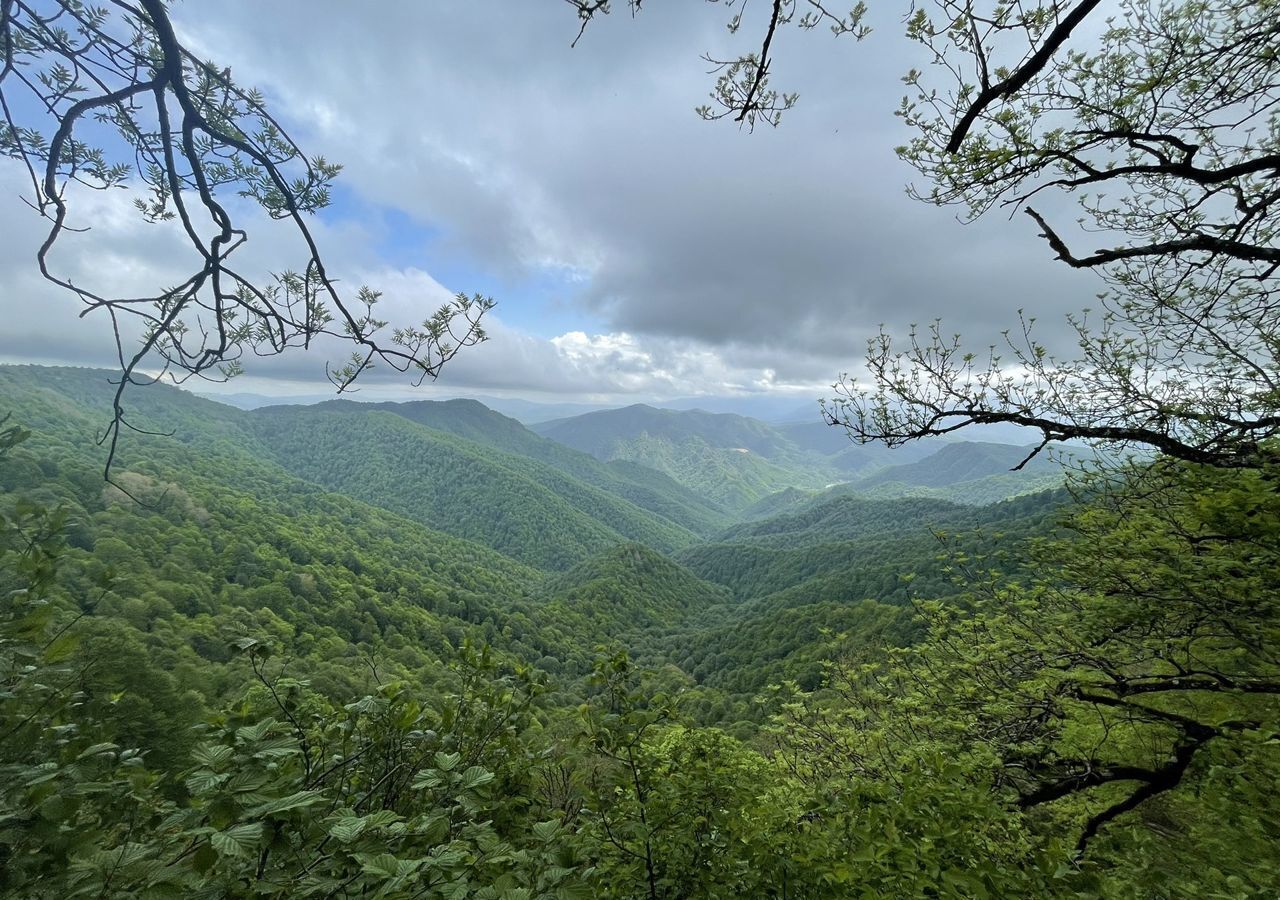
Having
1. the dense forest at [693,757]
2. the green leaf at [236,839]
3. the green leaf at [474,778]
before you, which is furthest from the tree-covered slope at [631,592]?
the green leaf at [236,839]

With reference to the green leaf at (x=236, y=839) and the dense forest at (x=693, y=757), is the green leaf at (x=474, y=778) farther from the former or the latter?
the green leaf at (x=236, y=839)

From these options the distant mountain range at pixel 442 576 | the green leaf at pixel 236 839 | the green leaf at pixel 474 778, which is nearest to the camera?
the green leaf at pixel 236 839

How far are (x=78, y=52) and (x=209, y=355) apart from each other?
5.33 ft

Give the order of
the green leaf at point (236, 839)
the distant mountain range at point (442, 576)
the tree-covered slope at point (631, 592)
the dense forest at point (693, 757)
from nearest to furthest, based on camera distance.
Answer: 1. the green leaf at point (236, 839)
2. the dense forest at point (693, 757)
3. the distant mountain range at point (442, 576)
4. the tree-covered slope at point (631, 592)

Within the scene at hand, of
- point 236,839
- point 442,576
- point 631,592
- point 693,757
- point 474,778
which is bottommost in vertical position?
point 631,592

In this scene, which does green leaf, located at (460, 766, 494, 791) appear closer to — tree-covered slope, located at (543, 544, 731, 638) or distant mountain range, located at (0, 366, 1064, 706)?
distant mountain range, located at (0, 366, 1064, 706)

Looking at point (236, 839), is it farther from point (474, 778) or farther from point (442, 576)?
point (442, 576)

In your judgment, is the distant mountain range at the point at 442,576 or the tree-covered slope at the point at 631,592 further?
the tree-covered slope at the point at 631,592

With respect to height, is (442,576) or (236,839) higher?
(236,839)

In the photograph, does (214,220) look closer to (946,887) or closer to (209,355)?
(209,355)

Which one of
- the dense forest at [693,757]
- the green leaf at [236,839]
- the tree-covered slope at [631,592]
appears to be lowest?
the tree-covered slope at [631,592]

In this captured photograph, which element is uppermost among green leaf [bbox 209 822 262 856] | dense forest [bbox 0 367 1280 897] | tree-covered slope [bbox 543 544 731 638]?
green leaf [bbox 209 822 262 856]

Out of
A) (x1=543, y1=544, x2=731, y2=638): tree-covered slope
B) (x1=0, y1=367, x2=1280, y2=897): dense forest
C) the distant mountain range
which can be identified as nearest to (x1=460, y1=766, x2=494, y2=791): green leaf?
(x1=0, y1=367, x2=1280, y2=897): dense forest

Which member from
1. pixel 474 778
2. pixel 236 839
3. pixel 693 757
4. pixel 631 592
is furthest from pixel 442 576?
pixel 236 839
